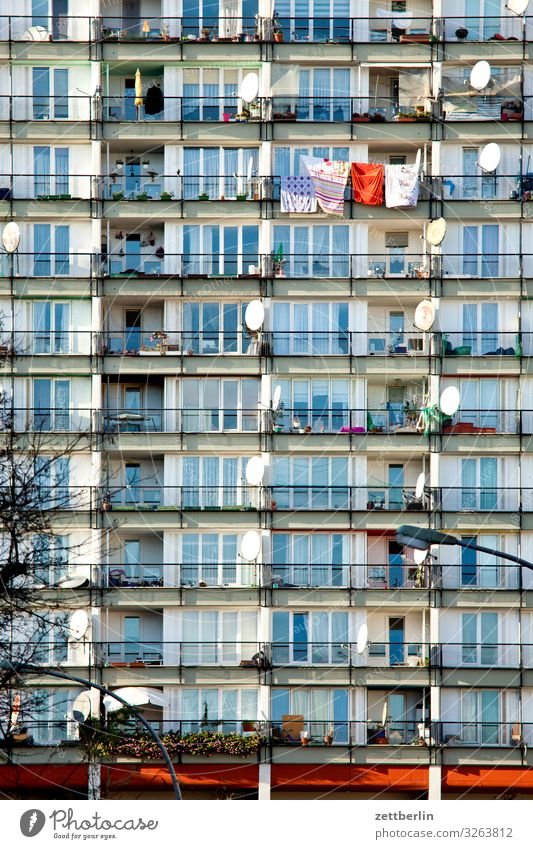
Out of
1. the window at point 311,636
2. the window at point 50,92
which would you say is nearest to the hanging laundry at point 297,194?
the window at point 50,92

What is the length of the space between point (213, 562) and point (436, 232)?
16458 millimetres

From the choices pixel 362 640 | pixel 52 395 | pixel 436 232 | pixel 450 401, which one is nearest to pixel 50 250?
pixel 52 395

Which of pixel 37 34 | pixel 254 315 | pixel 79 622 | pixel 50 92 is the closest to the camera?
pixel 79 622

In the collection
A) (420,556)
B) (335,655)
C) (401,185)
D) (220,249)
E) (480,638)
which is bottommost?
(335,655)

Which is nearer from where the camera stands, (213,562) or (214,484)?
(213,562)

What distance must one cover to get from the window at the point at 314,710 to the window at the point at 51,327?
1697cm

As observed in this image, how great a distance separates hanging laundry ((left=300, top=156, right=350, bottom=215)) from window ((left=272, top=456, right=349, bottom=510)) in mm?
10641

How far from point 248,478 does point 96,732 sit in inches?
468

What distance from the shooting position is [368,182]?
7588cm

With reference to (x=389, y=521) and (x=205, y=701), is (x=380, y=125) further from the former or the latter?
(x=205, y=701)

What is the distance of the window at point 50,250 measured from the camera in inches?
3002

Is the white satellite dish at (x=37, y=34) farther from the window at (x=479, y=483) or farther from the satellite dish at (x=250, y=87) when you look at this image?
the window at (x=479, y=483)

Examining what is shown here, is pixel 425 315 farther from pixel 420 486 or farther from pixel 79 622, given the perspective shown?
pixel 79 622
